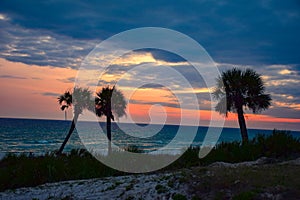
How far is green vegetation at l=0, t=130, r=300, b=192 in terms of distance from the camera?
13.0 meters

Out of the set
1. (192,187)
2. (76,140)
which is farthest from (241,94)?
(76,140)

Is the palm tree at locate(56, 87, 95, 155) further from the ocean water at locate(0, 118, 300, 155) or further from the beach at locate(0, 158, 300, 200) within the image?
the beach at locate(0, 158, 300, 200)

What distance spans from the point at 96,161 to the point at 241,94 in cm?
1259

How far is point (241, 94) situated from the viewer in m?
23.2

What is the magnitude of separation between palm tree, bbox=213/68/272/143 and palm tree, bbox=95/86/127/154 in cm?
973

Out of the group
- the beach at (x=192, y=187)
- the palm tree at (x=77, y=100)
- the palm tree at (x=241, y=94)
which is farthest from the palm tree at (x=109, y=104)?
the beach at (x=192, y=187)

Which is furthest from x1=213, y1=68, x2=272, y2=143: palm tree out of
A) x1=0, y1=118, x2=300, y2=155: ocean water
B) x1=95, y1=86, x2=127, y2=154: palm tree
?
x1=95, y1=86, x2=127, y2=154: palm tree

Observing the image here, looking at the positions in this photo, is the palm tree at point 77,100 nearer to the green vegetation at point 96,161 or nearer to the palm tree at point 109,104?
the palm tree at point 109,104

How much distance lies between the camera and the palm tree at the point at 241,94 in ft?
74.8

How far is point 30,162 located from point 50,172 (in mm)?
1428

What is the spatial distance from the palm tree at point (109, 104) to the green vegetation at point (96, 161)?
11784 mm

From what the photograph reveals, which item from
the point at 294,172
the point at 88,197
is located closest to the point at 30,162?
the point at 88,197

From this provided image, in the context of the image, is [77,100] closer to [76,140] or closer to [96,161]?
[96,161]

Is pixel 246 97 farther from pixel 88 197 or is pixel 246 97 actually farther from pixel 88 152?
pixel 88 197
